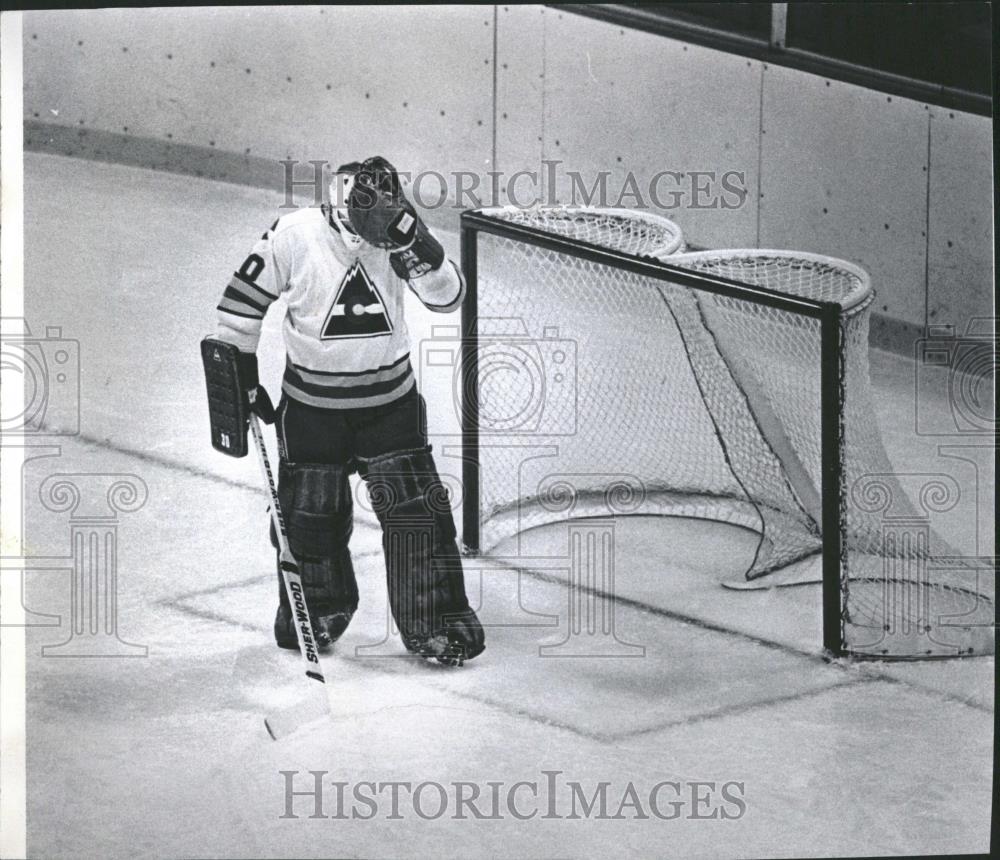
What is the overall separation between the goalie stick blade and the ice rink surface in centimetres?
2

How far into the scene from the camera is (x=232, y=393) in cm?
368

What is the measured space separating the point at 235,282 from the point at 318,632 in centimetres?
80

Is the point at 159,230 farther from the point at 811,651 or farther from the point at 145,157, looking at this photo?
the point at 811,651

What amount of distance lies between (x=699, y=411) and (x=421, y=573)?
80 centimetres

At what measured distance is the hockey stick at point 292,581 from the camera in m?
3.70

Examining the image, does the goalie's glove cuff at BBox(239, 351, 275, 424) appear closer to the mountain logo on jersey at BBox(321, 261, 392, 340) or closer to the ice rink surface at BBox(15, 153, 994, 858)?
the ice rink surface at BBox(15, 153, 994, 858)

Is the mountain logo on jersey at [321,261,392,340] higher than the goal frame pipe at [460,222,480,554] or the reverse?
higher

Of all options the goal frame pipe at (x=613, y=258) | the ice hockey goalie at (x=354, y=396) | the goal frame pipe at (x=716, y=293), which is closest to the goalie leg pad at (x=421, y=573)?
the ice hockey goalie at (x=354, y=396)

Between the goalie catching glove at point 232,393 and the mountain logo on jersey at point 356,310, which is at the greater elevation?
the mountain logo on jersey at point 356,310

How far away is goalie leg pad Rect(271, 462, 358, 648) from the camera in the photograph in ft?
12.1

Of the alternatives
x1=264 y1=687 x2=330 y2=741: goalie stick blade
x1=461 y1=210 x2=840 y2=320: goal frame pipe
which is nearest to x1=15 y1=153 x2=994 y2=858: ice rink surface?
x1=264 y1=687 x2=330 y2=741: goalie stick blade

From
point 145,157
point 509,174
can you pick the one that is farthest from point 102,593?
point 509,174

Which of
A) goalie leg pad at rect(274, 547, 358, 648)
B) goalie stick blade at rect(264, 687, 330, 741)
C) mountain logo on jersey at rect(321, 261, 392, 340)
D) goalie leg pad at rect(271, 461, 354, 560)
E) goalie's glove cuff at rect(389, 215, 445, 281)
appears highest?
goalie's glove cuff at rect(389, 215, 445, 281)

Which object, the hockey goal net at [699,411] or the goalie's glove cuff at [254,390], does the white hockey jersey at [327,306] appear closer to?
the goalie's glove cuff at [254,390]
